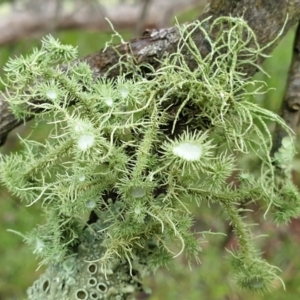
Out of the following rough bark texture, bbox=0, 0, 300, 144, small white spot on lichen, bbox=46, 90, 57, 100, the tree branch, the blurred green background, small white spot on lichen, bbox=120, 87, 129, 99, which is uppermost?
the tree branch

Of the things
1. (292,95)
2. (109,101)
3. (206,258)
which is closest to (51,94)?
(109,101)

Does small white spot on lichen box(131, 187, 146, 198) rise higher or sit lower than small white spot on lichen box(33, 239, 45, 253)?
higher

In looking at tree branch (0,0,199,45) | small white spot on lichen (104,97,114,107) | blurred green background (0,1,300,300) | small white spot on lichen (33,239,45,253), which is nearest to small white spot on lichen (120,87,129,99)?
small white spot on lichen (104,97,114,107)

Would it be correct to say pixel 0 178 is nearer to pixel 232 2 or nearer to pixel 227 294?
pixel 232 2

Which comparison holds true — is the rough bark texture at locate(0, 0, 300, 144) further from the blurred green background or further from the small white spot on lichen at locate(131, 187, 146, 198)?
the blurred green background

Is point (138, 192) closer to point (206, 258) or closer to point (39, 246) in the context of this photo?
point (39, 246)

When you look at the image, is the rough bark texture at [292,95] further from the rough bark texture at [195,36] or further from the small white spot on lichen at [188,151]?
the small white spot on lichen at [188,151]

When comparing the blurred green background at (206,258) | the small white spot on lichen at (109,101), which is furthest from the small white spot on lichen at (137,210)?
the blurred green background at (206,258)
